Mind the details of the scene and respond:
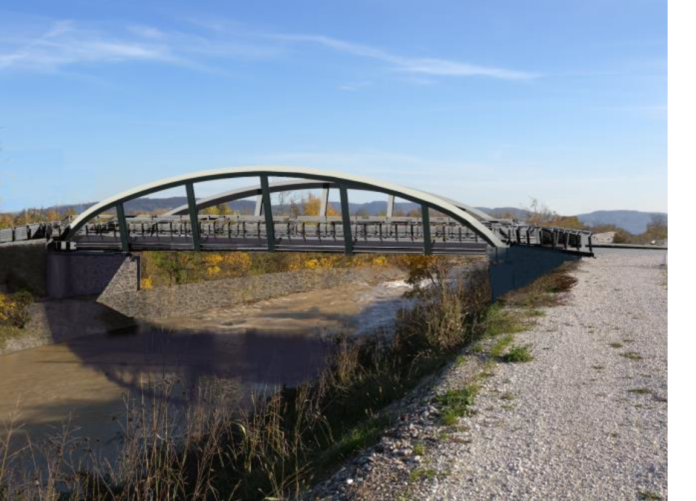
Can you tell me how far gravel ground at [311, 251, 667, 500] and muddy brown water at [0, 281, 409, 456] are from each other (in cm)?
610

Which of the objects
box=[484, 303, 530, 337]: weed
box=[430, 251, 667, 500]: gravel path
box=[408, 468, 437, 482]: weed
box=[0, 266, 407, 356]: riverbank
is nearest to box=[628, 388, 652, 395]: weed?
box=[430, 251, 667, 500]: gravel path

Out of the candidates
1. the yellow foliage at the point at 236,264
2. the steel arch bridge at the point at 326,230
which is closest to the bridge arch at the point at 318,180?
the steel arch bridge at the point at 326,230

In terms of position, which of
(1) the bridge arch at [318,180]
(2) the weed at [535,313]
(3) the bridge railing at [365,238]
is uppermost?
(1) the bridge arch at [318,180]

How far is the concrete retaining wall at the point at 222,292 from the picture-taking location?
128ft

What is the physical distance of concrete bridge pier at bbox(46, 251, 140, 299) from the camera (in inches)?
1377

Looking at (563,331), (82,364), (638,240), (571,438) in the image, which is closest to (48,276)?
(82,364)

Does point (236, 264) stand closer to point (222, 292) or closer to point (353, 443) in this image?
point (222, 292)

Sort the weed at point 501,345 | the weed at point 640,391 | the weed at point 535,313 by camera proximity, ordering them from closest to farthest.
A: the weed at point 640,391 < the weed at point 501,345 < the weed at point 535,313

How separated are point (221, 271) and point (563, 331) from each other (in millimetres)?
41912

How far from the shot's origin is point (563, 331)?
17.6 meters

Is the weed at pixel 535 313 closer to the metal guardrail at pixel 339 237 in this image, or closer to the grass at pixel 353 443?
the metal guardrail at pixel 339 237

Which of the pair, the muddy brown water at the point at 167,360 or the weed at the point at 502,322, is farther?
the muddy brown water at the point at 167,360

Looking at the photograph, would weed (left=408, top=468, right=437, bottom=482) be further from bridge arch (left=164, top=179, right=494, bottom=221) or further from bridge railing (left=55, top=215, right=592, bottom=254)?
bridge arch (left=164, top=179, right=494, bottom=221)

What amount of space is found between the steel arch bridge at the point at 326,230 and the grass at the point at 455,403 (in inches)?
612
